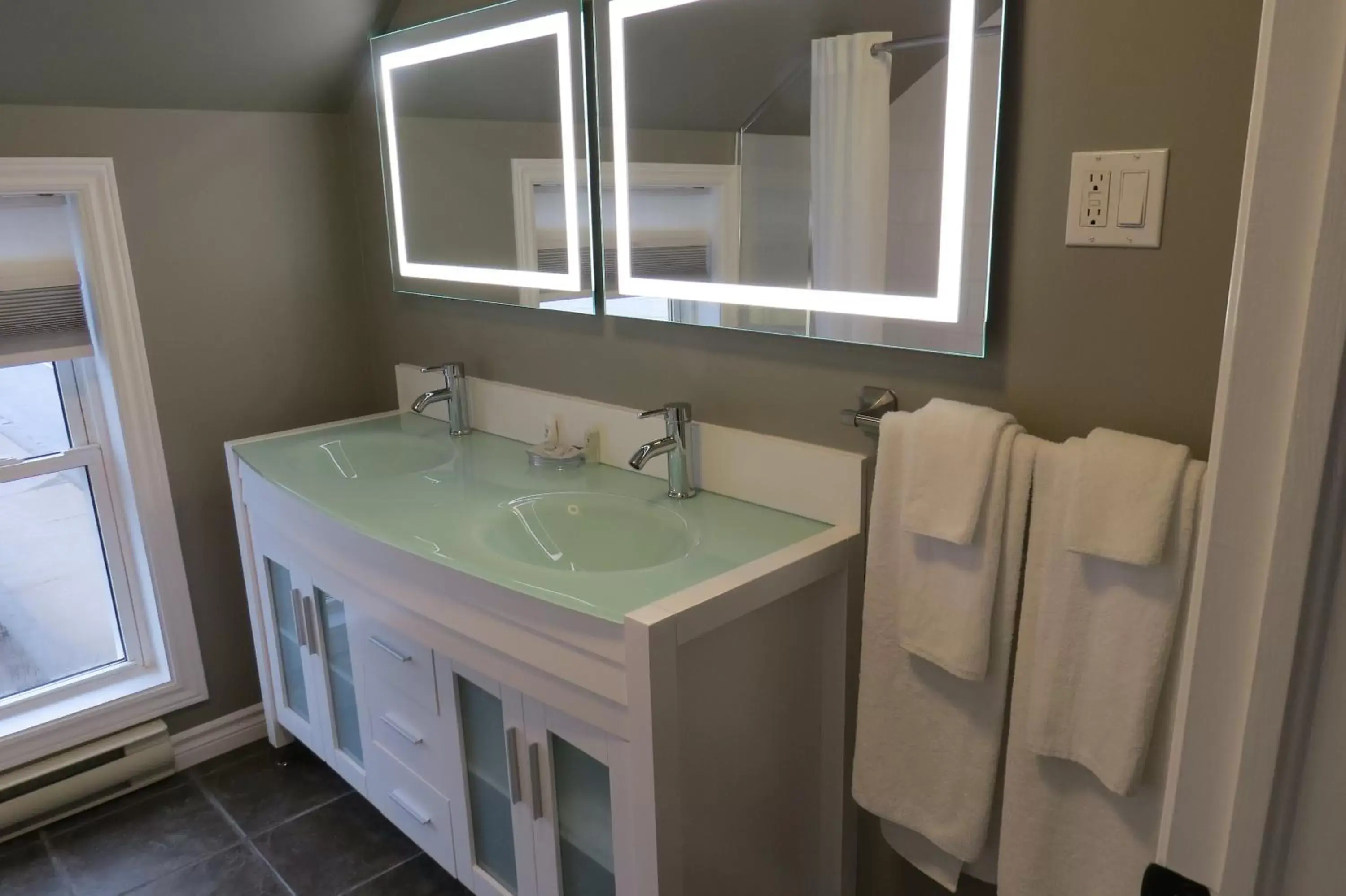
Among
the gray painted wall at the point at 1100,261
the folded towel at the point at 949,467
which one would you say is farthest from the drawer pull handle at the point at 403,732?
the folded towel at the point at 949,467

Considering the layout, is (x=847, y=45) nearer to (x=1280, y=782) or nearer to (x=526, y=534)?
(x=526, y=534)

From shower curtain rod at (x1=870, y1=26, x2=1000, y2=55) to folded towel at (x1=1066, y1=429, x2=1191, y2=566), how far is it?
509 mm

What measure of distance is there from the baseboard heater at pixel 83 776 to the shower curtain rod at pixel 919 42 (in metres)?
2.19

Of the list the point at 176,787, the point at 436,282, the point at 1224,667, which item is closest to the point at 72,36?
the point at 436,282

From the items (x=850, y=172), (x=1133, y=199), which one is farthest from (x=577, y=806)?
(x=1133, y=199)

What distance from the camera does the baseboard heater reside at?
2092 millimetres

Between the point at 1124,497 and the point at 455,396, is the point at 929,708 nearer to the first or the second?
the point at 1124,497

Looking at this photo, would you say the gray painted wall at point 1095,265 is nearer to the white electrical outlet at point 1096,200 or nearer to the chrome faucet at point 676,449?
the white electrical outlet at point 1096,200

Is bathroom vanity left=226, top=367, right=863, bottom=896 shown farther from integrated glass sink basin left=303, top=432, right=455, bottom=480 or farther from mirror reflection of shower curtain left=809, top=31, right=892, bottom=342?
mirror reflection of shower curtain left=809, top=31, right=892, bottom=342

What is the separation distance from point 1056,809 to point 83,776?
6.88ft

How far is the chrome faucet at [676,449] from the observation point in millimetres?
1607

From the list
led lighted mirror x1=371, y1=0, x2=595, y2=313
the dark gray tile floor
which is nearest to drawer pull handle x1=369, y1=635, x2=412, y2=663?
the dark gray tile floor

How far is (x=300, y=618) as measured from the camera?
1989 mm

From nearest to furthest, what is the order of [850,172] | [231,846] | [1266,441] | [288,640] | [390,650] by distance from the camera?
[1266,441] < [850,172] < [390,650] < [231,846] < [288,640]
